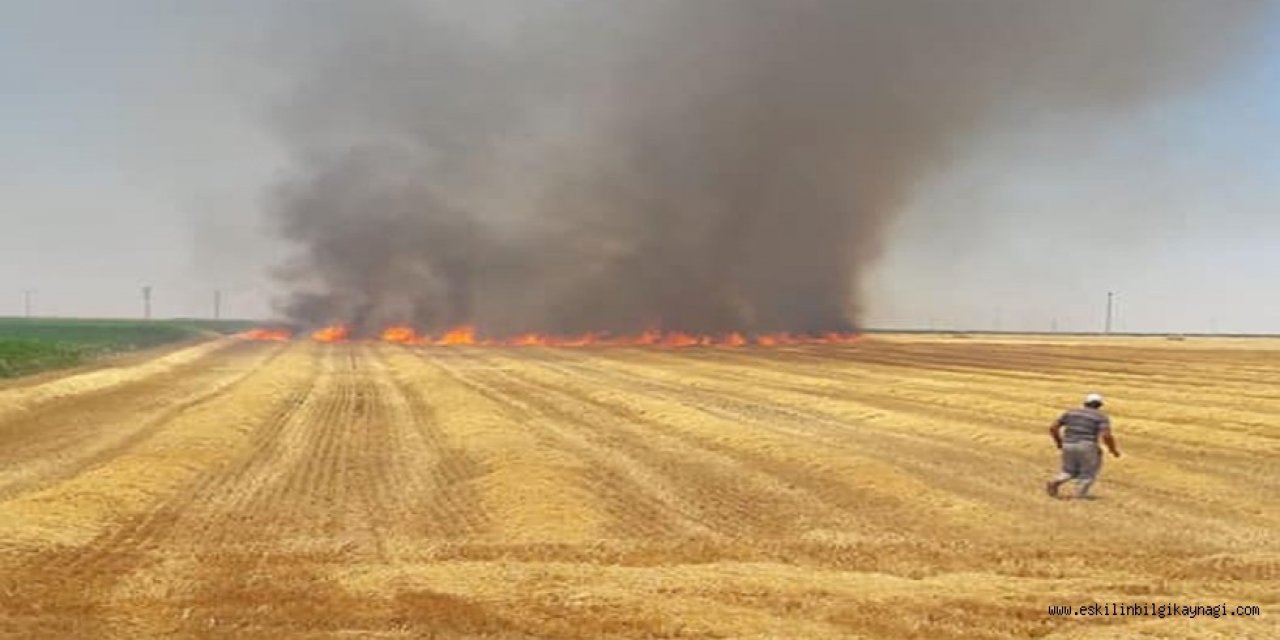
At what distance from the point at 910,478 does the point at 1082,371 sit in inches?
1594

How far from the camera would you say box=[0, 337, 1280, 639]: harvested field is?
35.8 ft

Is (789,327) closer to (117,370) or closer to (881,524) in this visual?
(117,370)

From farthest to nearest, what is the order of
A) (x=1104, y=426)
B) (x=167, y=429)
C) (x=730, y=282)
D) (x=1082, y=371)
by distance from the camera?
(x=730, y=282), (x=1082, y=371), (x=167, y=429), (x=1104, y=426)

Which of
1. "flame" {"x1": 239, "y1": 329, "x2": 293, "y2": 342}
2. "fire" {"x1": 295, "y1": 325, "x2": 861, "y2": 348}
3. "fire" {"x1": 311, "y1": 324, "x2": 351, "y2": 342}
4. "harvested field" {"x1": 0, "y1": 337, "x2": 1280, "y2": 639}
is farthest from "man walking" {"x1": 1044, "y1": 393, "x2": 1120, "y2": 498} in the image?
"flame" {"x1": 239, "y1": 329, "x2": 293, "y2": 342}

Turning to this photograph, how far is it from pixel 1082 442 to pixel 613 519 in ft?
23.9

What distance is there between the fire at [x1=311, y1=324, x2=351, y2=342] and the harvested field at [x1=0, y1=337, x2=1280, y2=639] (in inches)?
2186

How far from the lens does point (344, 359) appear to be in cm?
6053

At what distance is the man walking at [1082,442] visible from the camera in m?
17.8

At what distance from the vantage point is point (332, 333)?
9356cm

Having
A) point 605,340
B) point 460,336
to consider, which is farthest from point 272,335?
point 605,340

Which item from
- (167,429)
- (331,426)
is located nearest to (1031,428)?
(331,426)

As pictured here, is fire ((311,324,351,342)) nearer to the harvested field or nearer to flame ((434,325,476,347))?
flame ((434,325,476,347))

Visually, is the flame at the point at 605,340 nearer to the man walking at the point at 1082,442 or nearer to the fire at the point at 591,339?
the fire at the point at 591,339

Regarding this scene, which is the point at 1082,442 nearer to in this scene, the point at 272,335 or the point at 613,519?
the point at 613,519
